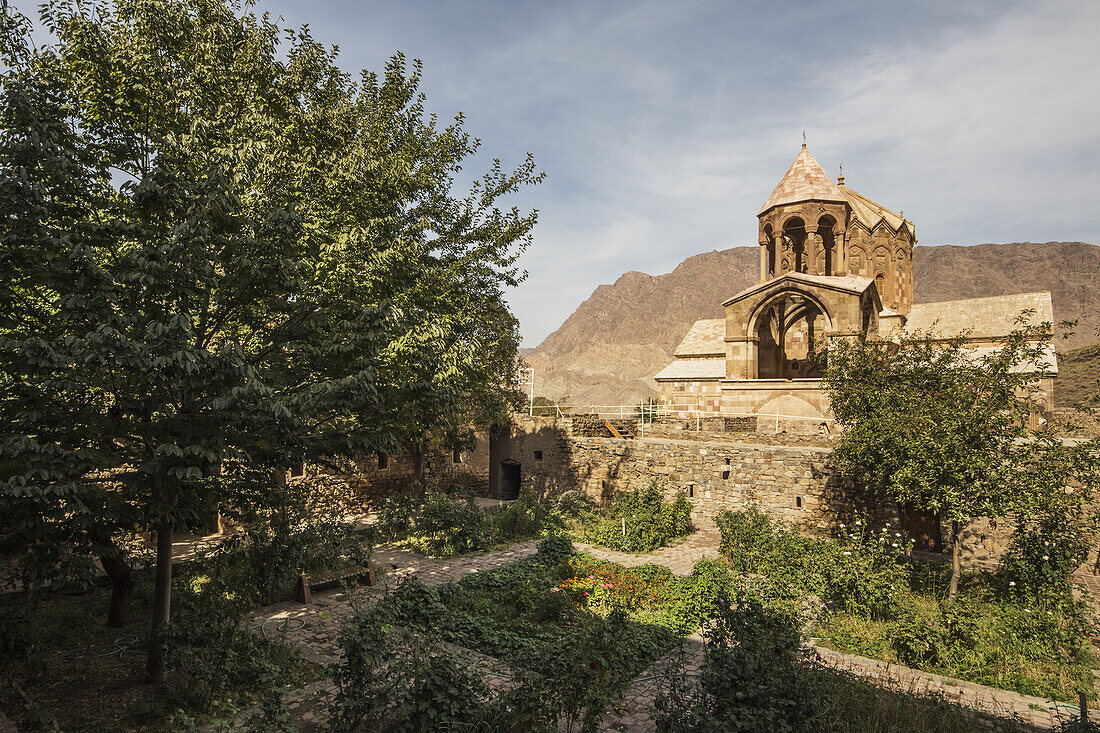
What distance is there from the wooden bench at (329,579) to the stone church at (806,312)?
15894mm

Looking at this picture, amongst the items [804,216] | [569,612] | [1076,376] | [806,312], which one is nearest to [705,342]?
[806,312]

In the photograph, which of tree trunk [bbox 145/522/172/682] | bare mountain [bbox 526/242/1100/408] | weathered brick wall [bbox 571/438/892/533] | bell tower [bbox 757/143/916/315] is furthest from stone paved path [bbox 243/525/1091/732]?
bare mountain [bbox 526/242/1100/408]

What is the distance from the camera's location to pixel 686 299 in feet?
433

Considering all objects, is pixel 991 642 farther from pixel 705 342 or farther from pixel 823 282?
pixel 705 342

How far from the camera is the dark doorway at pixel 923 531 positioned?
1311 cm

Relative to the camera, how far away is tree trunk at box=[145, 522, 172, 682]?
6.79m

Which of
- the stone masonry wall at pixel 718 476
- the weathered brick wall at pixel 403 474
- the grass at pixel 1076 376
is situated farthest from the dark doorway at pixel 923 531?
the grass at pixel 1076 376

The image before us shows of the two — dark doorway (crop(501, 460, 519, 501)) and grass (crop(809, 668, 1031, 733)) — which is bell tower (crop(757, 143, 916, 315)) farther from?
grass (crop(809, 668, 1031, 733))

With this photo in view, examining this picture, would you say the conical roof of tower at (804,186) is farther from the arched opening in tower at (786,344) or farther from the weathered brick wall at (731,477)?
the weathered brick wall at (731,477)

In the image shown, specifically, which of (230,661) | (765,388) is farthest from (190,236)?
(765,388)

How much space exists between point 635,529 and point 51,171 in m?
14.0

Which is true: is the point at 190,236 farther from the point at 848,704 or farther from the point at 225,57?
the point at 848,704

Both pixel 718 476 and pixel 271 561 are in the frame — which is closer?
pixel 271 561

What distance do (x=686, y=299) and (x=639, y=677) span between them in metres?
130
